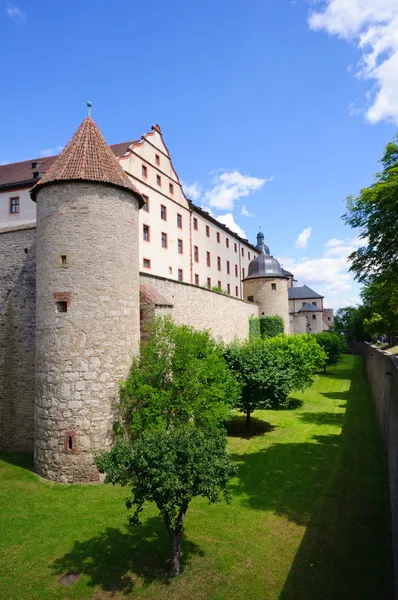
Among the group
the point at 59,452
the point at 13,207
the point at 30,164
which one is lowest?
the point at 59,452

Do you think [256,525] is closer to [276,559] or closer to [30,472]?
[276,559]

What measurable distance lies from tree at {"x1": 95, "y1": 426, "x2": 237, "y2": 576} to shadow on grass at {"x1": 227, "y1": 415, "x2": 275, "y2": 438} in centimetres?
1100

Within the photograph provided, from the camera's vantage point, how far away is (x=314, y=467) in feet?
47.0

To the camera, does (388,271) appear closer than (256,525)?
No

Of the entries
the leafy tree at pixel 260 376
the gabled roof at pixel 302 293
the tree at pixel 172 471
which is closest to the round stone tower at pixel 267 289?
the leafy tree at pixel 260 376

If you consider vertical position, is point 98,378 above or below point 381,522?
above

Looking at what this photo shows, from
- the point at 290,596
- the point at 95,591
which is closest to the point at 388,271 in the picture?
the point at 290,596

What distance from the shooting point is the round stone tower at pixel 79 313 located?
43.6 feet

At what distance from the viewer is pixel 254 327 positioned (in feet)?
114

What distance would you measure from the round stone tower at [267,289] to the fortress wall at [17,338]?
24.6 meters

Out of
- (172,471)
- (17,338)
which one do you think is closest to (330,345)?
(17,338)

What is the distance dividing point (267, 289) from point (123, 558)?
102 feet

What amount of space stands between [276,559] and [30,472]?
9.43m

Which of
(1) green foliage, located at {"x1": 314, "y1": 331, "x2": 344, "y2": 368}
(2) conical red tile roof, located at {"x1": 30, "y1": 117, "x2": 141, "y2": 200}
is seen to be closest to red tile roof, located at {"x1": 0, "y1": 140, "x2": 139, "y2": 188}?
(2) conical red tile roof, located at {"x1": 30, "y1": 117, "x2": 141, "y2": 200}
